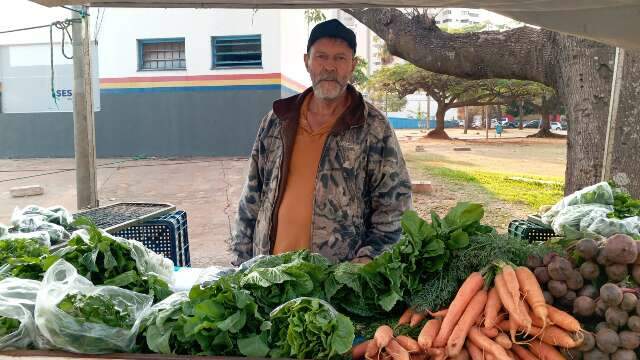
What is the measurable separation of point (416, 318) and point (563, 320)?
48cm

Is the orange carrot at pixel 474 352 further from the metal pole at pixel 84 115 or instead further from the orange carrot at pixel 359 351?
the metal pole at pixel 84 115

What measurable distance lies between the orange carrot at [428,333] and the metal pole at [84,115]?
4713 millimetres

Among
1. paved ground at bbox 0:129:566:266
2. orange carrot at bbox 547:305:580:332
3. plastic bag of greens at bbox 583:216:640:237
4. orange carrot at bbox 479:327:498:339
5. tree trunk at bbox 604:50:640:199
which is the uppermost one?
tree trunk at bbox 604:50:640:199

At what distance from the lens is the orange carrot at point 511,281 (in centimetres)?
177

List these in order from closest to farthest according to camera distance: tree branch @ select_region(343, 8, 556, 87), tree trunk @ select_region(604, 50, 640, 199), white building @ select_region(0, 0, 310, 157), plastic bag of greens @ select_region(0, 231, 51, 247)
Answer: plastic bag of greens @ select_region(0, 231, 51, 247) < tree trunk @ select_region(604, 50, 640, 199) < tree branch @ select_region(343, 8, 556, 87) < white building @ select_region(0, 0, 310, 157)

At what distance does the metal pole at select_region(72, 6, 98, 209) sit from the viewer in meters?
5.63

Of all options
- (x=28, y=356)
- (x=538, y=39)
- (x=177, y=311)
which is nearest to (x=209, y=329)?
(x=177, y=311)

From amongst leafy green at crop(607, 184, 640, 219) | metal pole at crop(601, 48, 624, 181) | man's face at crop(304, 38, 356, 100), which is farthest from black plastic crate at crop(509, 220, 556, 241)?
man's face at crop(304, 38, 356, 100)

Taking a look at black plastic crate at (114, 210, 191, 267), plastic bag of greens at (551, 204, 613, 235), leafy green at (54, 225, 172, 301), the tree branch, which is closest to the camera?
leafy green at (54, 225, 172, 301)

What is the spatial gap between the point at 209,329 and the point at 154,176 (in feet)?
41.9

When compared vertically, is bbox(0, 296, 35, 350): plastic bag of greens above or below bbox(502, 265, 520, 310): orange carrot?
below

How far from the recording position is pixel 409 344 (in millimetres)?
1787

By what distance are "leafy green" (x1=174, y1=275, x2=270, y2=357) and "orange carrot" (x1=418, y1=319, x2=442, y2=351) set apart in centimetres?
52

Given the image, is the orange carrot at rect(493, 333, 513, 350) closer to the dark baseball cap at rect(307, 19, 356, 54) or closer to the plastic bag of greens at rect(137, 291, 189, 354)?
the plastic bag of greens at rect(137, 291, 189, 354)
